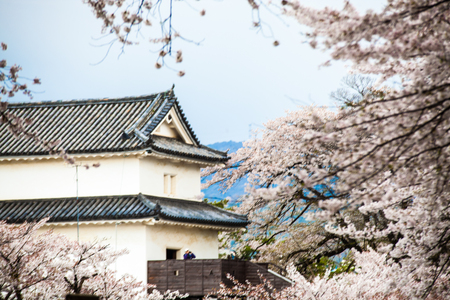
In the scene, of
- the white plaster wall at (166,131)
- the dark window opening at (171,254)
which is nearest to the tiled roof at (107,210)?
the dark window opening at (171,254)

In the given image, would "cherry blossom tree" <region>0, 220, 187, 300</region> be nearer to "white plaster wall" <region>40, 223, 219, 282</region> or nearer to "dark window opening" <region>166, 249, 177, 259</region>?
"white plaster wall" <region>40, 223, 219, 282</region>

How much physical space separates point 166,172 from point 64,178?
12.0 ft

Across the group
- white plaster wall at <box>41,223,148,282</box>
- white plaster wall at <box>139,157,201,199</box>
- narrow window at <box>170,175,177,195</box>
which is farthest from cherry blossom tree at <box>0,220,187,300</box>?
narrow window at <box>170,175,177,195</box>

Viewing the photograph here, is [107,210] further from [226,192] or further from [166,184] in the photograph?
[226,192]

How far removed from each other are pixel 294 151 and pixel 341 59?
45.7ft

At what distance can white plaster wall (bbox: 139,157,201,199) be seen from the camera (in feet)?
61.6

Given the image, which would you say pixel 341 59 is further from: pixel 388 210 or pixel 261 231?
pixel 261 231

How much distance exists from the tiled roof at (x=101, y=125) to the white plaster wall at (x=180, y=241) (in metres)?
2.76

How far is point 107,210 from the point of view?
1773 centimetres

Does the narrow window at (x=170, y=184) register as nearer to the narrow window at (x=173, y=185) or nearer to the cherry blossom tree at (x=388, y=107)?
the narrow window at (x=173, y=185)

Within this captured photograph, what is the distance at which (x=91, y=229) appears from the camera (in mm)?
18234

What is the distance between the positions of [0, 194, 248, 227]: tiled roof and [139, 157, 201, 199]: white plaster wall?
1.46ft

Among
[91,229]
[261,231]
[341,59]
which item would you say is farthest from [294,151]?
[341,59]

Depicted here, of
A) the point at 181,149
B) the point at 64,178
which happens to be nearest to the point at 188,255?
the point at 181,149
